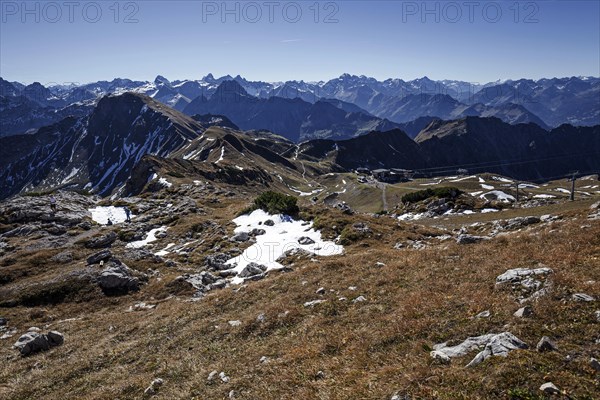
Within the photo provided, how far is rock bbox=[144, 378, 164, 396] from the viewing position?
1159cm

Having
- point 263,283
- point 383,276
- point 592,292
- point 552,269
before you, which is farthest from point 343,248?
point 592,292

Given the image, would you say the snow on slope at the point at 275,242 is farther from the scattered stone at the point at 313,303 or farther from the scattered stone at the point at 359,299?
the scattered stone at the point at 359,299

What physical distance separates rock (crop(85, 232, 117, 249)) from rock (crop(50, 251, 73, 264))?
9.36 ft

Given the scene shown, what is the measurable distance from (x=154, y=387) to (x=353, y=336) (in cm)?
670

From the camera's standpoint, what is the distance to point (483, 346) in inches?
358

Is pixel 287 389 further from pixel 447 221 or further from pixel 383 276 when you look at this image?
pixel 447 221

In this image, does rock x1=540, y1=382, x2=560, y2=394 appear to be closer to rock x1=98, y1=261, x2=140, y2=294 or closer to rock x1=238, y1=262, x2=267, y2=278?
rock x1=238, y1=262, x2=267, y2=278

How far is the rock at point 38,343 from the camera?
61.0 feet

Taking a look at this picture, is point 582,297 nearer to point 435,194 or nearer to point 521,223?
point 521,223

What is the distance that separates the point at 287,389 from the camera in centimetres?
982

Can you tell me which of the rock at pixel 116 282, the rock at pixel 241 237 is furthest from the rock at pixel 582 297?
the rock at pixel 241 237

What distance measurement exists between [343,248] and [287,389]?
22.4 m

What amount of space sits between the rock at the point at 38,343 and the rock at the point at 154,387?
11.0 m

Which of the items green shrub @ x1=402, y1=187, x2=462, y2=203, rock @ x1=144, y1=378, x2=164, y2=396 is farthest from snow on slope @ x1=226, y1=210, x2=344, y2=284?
green shrub @ x1=402, y1=187, x2=462, y2=203
